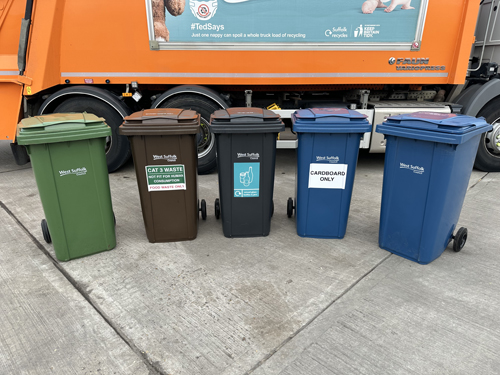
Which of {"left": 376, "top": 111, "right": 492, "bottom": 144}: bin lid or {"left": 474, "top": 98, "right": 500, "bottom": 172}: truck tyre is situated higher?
{"left": 376, "top": 111, "right": 492, "bottom": 144}: bin lid

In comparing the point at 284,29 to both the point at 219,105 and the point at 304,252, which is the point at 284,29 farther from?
the point at 304,252

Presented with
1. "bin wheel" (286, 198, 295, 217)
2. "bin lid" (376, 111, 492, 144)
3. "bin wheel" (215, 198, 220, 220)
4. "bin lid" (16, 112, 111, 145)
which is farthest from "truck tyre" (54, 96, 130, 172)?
"bin lid" (376, 111, 492, 144)

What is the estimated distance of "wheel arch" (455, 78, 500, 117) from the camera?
16.5 feet

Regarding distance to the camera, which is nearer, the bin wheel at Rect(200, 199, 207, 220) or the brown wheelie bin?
the brown wheelie bin

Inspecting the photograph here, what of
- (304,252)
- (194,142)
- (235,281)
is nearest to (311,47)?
(194,142)

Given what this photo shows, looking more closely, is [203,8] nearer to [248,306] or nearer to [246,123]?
[246,123]

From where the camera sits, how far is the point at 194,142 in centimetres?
303

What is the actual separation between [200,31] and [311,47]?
4.92 ft

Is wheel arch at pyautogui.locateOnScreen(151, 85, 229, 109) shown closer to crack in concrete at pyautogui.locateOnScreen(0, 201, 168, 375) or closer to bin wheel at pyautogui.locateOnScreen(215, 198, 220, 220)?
bin wheel at pyautogui.locateOnScreen(215, 198, 220, 220)

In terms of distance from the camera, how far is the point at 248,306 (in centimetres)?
239

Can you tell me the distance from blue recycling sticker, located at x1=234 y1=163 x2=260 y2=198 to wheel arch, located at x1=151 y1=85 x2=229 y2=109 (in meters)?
2.00

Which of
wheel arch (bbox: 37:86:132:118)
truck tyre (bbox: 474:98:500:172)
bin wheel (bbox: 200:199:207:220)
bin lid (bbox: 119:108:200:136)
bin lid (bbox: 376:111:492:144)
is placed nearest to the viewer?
bin lid (bbox: 376:111:492:144)

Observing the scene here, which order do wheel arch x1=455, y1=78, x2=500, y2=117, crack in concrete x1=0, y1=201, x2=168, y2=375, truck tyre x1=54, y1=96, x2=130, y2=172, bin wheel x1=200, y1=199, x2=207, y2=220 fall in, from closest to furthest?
crack in concrete x1=0, y1=201, x2=168, y2=375
bin wheel x1=200, y1=199, x2=207, y2=220
truck tyre x1=54, y1=96, x2=130, y2=172
wheel arch x1=455, y1=78, x2=500, y2=117

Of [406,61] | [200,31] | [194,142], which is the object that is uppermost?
[200,31]
